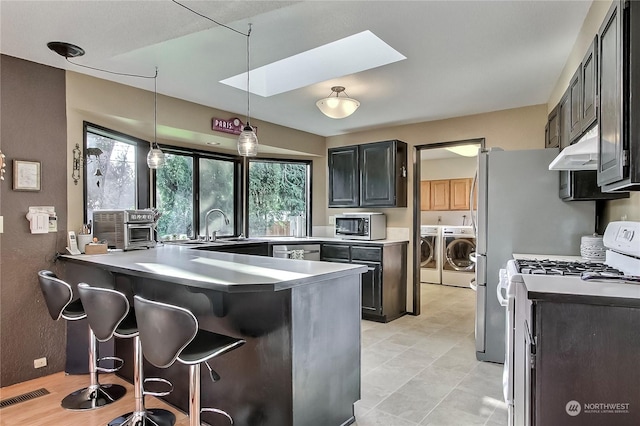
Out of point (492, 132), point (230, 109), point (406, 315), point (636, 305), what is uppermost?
point (230, 109)

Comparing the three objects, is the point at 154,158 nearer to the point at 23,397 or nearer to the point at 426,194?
the point at 23,397

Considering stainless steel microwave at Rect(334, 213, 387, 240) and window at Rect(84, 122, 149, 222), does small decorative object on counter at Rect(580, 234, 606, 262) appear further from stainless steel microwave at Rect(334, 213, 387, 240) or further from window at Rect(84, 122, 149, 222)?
window at Rect(84, 122, 149, 222)

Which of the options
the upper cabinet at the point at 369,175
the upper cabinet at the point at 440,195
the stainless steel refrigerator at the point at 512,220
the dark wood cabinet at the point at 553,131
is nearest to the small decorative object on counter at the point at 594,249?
the stainless steel refrigerator at the point at 512,220

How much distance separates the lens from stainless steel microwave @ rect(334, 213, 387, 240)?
4.75 meters

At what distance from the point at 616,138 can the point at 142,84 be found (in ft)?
11.3

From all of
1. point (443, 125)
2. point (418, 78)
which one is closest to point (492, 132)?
point (443, 125)

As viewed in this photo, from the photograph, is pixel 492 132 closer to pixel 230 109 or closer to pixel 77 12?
pixel 230 109

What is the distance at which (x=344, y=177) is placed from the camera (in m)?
5.17

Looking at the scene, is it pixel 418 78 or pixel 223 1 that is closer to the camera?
pixel 223 1

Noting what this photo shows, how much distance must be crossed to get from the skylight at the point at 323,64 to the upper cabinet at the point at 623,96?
4.87 feet

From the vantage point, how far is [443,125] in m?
4.59

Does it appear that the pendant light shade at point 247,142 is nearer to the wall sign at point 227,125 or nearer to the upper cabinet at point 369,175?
the wall sign at point 227,125

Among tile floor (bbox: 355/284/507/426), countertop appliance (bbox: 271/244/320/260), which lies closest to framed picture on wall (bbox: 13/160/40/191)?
countertop appliance (bbox: 271/244/320/260)

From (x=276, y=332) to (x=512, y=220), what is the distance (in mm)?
2318
